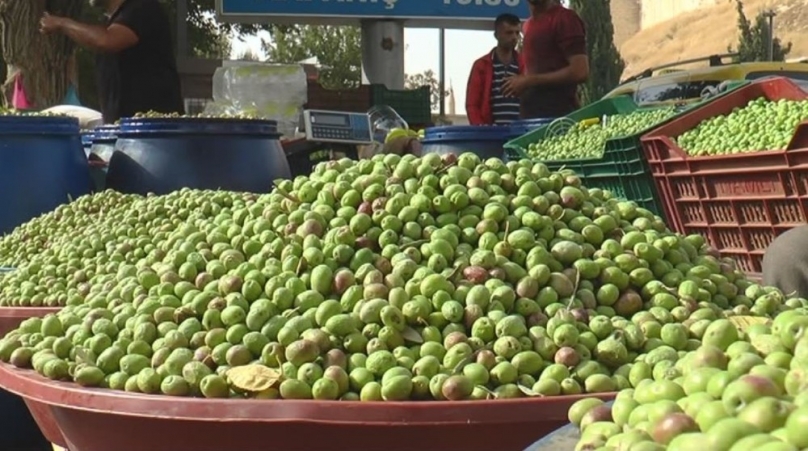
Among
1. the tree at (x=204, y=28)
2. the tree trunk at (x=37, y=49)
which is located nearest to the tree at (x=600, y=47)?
the tree at (x=204, y=28)

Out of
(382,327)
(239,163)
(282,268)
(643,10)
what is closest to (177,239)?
(282,268)

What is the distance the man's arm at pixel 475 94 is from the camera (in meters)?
7.07

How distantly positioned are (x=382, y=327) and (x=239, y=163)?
2.63 m

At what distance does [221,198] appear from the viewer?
3.54m

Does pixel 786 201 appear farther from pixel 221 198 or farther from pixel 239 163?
pixel 239 163

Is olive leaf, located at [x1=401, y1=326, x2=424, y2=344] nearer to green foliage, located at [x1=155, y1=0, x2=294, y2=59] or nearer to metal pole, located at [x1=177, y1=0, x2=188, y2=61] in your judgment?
metal pole, located at [x1=177, y1=0, x2=188, y2=61]

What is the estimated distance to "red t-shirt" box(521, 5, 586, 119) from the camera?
589 cm

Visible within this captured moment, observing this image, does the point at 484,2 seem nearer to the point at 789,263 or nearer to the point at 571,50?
the point at 571,50

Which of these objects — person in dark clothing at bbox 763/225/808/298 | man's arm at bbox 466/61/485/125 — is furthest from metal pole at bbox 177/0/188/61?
person in dark clothing at bbox 763/225/808/298

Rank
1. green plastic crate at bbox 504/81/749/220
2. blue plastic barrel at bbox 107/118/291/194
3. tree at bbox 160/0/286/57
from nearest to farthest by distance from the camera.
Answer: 1. green plastic crate at bbox 504/81/749/220
2. blue plastic barrel at bbox 107/118/291/194
3. tree at bbox 160/0/286/57

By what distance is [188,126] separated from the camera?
181 inches

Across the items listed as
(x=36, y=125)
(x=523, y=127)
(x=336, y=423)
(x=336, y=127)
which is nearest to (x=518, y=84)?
(x=523, y=127)

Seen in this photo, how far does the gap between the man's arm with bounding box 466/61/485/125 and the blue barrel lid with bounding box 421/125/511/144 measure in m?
1.56

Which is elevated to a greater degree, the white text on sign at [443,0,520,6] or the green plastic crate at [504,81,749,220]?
the white text on sign at [443,0,520,6]
